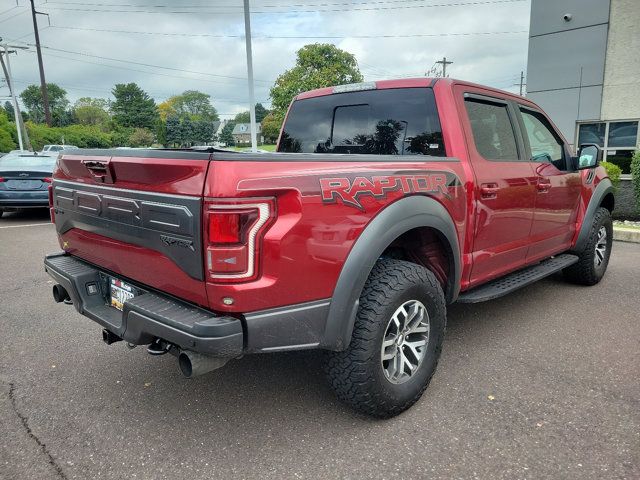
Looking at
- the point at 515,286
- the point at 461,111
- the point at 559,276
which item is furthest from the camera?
the point at 559,276

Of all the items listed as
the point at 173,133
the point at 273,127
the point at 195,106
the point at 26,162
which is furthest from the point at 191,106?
the point at 26,162

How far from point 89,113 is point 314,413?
102865mm

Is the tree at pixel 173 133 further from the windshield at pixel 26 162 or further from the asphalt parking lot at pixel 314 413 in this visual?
the asphalt parking lot at pixel 314 413

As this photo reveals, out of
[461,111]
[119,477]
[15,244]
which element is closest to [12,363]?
[119,477]

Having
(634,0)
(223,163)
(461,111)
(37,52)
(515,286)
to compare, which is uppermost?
(37,52)

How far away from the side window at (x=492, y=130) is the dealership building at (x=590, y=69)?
8.95 m

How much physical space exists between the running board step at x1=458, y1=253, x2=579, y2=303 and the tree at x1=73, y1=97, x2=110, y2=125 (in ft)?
330

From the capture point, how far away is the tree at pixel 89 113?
9150 centimetres

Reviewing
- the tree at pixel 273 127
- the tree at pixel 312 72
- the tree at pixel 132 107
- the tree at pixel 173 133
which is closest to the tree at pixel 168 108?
the tree at pixel 132 107

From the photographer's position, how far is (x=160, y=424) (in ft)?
8.57

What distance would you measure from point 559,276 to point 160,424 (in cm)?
459

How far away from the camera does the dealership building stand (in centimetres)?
1041

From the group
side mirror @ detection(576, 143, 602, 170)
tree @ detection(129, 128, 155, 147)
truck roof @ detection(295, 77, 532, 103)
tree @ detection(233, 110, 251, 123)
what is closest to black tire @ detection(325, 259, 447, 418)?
truck roof @ detection(295, 77, 532, 103)

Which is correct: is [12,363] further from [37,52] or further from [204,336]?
[37,52]
